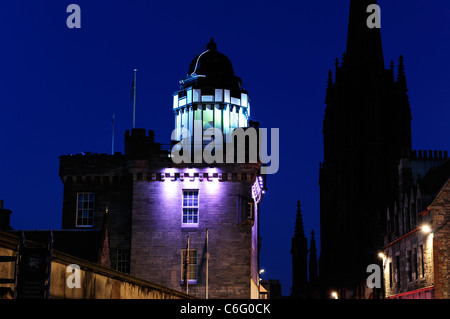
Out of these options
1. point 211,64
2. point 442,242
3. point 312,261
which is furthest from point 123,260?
point 312,261

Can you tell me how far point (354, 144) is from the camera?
108 metres

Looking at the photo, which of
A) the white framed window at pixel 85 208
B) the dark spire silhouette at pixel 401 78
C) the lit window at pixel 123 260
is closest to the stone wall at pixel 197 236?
the lit window at pixel 123 260

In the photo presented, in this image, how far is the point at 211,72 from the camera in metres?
74.1

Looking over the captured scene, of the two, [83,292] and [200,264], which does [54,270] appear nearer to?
[83,292]

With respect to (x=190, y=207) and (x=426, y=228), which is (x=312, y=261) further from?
(x=426, y=228)

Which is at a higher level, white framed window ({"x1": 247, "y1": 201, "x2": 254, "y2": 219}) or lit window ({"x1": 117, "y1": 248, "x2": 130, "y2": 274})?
white framed window ({"x1": 247, "y1": 201, "x2": 254, "y2": 219})

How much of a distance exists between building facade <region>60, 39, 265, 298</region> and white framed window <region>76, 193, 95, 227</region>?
0.07 m

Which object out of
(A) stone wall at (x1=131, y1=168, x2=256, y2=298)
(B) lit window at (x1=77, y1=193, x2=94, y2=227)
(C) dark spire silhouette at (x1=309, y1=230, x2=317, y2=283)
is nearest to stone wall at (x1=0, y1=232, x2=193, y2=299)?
(A) stone wall at (x1=131, y1=168, x2=256, y2=298)

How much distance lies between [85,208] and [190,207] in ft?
26.5

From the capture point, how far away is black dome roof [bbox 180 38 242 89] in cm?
7225

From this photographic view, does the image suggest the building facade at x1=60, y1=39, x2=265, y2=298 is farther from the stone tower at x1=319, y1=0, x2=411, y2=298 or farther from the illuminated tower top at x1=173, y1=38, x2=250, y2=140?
the stone tower at x1=319, y1=0, x2=411, y2=298

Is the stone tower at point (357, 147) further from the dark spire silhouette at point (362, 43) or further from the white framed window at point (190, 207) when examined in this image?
the white framed window at point (190, 207)

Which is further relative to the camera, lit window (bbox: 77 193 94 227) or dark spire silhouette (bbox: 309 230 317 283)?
dark spire silhouette (bbox: 309 230 317 283)
